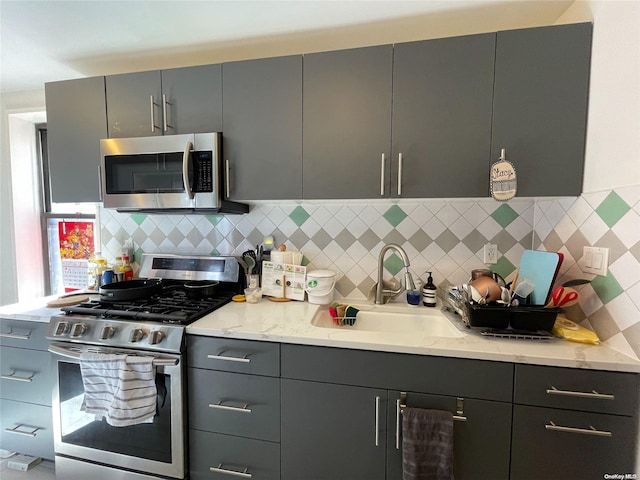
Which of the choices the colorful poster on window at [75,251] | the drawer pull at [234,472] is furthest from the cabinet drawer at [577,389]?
the colorful poster on window at [75,251]

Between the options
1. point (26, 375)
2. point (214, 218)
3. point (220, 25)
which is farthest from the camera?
point (214, 218)

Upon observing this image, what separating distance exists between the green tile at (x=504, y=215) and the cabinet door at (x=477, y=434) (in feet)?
3.19

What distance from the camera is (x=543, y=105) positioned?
1.27 m

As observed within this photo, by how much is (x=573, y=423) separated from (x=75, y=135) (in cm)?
284

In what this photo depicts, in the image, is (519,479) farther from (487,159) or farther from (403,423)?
(487,159)

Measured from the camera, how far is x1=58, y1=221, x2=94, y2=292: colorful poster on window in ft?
7.86

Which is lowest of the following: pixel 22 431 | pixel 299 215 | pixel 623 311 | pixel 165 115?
pixel 22 431

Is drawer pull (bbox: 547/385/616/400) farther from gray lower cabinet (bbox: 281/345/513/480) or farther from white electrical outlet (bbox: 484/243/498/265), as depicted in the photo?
white electrical outlet (bbox: 484/243/498/265)

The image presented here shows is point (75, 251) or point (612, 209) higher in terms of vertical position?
point (612, 209)

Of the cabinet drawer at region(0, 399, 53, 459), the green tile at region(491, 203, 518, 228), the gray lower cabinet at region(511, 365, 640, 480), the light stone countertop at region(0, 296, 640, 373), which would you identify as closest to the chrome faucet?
the light stone countertop at region(0, 296, 640, 373)

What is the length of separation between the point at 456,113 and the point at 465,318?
0.95 metres

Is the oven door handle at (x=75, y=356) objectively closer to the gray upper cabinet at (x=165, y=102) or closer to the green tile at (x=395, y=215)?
the gray upper cabinet at (x=165, y=102)

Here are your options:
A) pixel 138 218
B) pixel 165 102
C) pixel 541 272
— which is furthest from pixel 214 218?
pixel 541 272

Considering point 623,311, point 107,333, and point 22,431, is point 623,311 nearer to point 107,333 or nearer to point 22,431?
point 107,333
